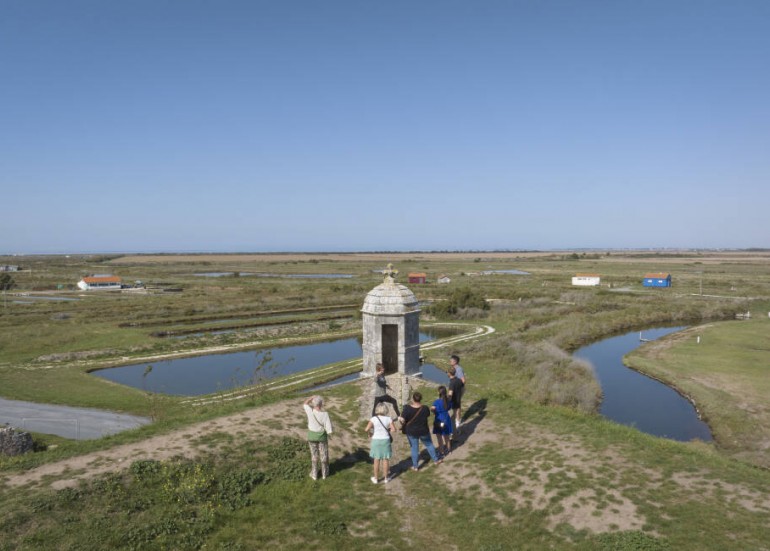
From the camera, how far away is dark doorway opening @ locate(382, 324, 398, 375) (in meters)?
18.8

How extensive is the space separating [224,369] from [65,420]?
13113 millimetres

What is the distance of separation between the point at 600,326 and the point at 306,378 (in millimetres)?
34106

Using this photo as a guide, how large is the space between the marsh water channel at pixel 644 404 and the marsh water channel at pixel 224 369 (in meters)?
10.5

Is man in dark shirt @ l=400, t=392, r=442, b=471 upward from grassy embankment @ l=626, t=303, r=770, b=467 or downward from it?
upward

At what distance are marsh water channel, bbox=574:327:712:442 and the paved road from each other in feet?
78.4

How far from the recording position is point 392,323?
18062 millimetres

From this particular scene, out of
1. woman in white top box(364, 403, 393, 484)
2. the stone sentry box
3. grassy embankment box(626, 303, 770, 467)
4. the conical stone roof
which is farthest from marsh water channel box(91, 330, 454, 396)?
woman in white top box(364, 403, 393, 484)

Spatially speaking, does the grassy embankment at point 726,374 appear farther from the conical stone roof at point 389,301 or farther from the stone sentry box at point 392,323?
the conical stone roof at point 389,301

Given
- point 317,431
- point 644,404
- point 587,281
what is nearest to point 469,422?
point 317,431

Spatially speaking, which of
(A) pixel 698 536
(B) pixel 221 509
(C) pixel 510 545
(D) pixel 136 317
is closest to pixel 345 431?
(B) pixel 221 509

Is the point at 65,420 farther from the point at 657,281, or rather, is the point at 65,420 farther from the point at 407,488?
the point at 657,281

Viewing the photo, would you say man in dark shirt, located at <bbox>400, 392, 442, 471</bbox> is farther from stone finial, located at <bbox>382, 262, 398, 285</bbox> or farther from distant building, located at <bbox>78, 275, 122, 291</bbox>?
distant building, located at <bbox>78, 275, 122, 291</bbox>

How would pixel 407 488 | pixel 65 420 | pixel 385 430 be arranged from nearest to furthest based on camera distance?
pixel 385 430 < pixel 407 488 < pixel 65 420

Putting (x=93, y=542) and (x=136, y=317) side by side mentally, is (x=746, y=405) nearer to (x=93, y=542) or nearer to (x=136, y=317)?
(x=93, y=542)
